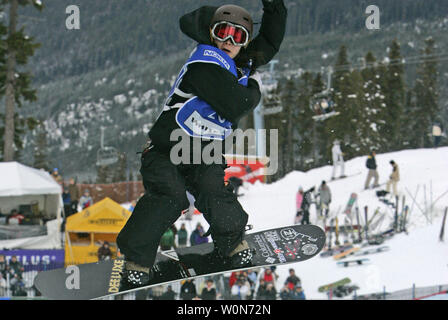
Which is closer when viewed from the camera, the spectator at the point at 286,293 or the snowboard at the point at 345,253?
the spectator at the point at 286,293

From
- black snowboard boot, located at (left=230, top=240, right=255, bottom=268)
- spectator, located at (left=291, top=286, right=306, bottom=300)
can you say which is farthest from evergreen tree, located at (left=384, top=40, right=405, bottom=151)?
black snowboard boot, located at (left=230, top=240, right=255, bottom=268)

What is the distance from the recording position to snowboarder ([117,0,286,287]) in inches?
101

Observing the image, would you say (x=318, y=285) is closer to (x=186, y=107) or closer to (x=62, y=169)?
(x=62, y=169)

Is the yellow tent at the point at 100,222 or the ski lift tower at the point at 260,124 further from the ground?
the ski lift tower at the point at 260,124

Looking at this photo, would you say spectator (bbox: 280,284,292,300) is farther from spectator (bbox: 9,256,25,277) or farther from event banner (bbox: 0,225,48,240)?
spectator (bbox: 9,256,25,277)

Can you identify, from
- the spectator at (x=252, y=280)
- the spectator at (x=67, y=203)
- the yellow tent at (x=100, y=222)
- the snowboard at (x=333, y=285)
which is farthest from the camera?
the snowboard at (x=333, y=285)

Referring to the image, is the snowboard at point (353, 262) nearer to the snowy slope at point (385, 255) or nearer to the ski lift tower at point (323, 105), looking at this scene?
the snowy slope at point (385, 255)

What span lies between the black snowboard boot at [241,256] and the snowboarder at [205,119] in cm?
12

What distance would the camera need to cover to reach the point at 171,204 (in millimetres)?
2898

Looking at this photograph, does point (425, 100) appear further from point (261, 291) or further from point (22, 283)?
point (22, 283)

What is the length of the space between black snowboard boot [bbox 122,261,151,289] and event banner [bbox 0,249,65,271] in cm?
736

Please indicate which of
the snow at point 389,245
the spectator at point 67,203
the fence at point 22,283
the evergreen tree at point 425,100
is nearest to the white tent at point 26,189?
the fence at point 22,283

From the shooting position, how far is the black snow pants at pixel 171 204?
2826 mm
